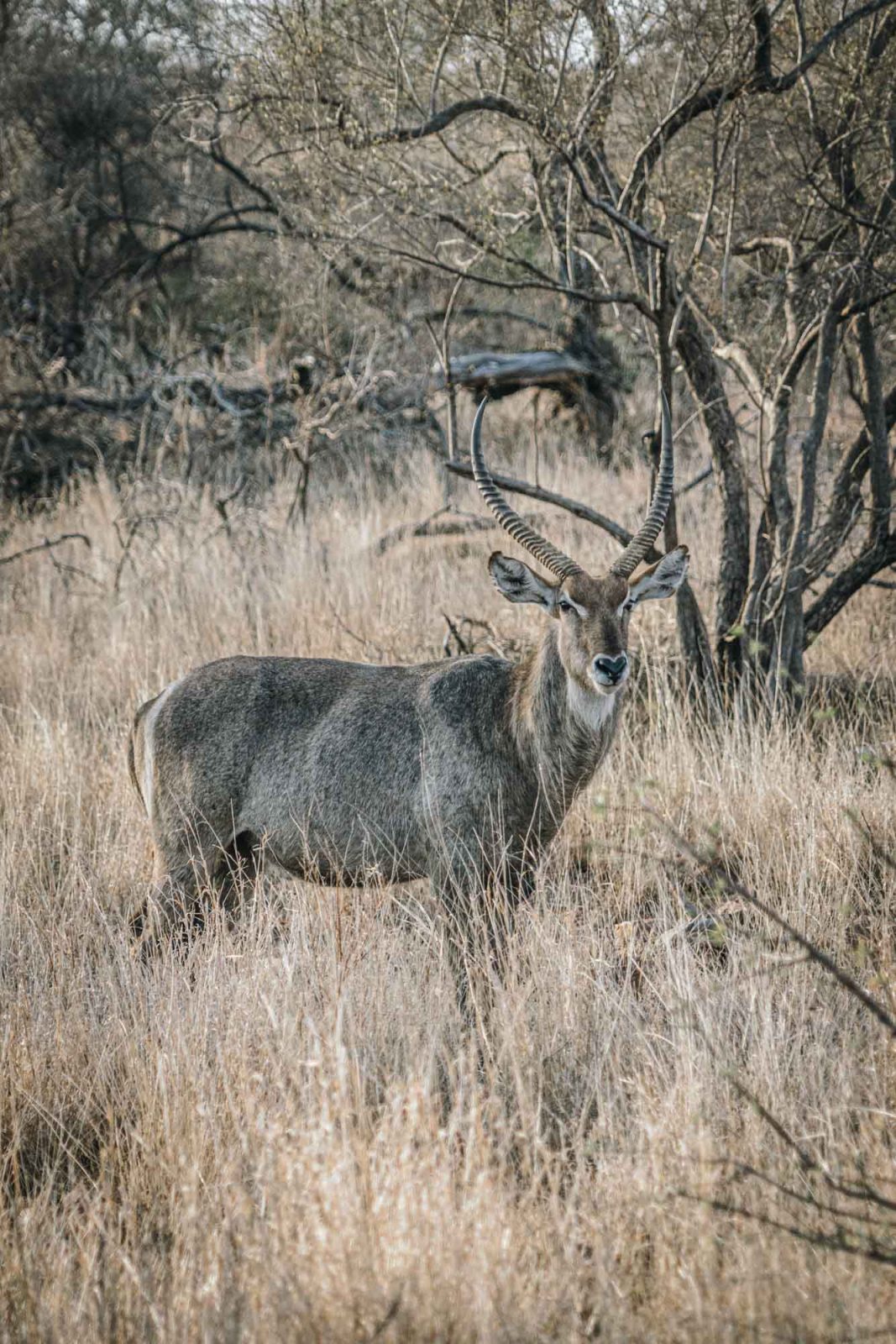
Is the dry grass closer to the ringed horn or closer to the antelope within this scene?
the antelope

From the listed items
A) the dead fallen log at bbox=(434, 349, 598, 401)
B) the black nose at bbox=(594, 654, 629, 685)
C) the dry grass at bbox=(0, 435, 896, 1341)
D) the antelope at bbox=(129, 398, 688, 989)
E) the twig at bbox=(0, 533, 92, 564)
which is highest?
the dead fallen log at bbox=(434, 349, 598, 401)

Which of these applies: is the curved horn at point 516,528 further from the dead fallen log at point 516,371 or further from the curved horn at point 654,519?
the dead fallen log at point 516,371

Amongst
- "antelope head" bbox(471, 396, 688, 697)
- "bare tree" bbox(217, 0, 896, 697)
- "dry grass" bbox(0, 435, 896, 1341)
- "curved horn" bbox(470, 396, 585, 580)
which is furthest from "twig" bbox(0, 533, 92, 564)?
"antelope head" bbox(471, 396, 688, 697)

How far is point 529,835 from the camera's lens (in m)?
5.26

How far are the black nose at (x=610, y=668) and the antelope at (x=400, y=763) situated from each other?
22 centimetres

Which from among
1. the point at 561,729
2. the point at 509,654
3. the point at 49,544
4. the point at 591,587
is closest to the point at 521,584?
the point at 591,587

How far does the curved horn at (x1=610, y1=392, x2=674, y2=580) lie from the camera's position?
5254 millimetres

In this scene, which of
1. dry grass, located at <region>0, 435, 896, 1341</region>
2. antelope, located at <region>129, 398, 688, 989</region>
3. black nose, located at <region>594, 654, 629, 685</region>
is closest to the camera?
dry grass, located at <region>0, 435, 896, 1341</region>

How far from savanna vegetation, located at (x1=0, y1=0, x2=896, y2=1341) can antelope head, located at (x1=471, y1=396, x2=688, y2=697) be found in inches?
28.8

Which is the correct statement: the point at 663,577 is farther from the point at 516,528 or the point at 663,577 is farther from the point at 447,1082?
the point at 447,1082

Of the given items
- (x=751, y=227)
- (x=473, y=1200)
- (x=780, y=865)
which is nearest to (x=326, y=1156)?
(x=473, y=1200)

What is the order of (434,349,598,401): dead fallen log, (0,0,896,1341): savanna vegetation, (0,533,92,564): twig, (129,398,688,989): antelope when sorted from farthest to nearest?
(434,349,598,401): dead fallen log → (0,533,92,564): twig → (129,398,688,989): antelope → (0,0,896,1341): savanna vegetation

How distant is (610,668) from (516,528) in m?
0.90

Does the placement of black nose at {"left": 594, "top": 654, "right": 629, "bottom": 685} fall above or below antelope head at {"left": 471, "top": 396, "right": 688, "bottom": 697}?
below
